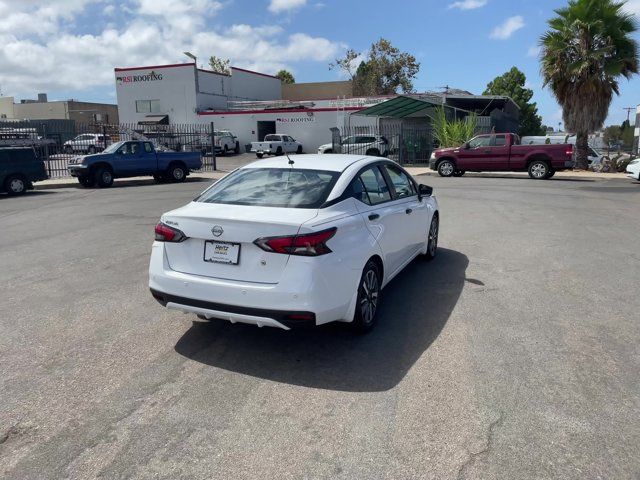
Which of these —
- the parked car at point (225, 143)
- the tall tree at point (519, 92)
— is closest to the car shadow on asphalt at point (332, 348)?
the parked car at point (225, 143)

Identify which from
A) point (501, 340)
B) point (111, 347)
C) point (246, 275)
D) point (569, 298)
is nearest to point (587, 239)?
point (569, 298)

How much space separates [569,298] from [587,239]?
12.6ft

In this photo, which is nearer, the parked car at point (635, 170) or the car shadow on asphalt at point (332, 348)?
the car shadow on asphalt at point (332, 348)

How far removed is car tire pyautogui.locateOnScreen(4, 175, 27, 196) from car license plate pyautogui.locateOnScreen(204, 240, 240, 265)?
16245 mm

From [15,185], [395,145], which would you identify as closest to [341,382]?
[15,185]

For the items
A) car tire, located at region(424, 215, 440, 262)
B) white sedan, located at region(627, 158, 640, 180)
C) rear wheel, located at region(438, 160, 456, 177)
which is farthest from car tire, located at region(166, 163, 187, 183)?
white sedan, located at region(627, 158, 640, 180)

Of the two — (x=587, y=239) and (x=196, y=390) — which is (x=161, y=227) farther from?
(x=587, y=239)

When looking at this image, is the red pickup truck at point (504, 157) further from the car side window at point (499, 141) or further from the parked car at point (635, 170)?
the parked car at point (635, 170)

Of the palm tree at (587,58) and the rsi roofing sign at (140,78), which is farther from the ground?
the rsi roofing sign at (140,78)

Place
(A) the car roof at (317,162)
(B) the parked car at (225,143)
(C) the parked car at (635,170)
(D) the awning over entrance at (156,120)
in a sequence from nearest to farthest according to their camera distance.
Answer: (A) the car roof at (317,162) → (C) the parked car at (635,170) → (B) the parked car at (225,143) → (D) the awning over entrance at (156,120)

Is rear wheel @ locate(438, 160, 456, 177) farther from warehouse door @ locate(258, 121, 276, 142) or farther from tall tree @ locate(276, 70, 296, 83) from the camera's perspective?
tall tree @ locate(276, 70, 296, 83)

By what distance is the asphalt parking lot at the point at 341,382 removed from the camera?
3090 mm

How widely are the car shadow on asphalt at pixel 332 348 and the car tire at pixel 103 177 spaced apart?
55.4 ft

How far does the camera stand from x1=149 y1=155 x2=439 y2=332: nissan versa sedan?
162 inches
